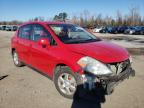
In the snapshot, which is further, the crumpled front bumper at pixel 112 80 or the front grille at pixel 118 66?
the front grille at pixel 118 66

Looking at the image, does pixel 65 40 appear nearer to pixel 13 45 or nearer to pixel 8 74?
pixel 8 74

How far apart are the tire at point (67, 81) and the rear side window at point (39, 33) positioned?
104 cm

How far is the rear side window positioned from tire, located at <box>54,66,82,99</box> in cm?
104

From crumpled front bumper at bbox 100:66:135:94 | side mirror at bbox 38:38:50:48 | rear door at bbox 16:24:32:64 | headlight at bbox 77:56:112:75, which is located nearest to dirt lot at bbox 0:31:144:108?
→ crumpled front bumper at bbox 100:66:135:94

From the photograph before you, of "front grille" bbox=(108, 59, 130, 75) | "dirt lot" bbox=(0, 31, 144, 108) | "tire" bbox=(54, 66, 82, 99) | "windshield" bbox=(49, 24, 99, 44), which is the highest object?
"windshield" bbox=(49, 24, 99, 44)

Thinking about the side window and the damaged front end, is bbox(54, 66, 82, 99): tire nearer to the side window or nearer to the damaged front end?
the damaged front end

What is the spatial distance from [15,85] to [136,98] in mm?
3163

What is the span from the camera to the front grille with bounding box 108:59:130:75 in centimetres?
444

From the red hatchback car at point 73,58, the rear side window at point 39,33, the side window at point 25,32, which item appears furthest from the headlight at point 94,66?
the side window at point 25,32

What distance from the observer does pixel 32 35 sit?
6336 millimetres

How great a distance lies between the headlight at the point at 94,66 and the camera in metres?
4.21

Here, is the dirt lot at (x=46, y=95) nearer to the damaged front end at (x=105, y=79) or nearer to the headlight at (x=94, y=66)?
the damaged front end at (x=105, y=79)

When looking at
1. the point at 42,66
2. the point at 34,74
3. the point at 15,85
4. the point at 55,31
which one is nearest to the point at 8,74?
the point at 34,74

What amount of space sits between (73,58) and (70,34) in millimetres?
1377
